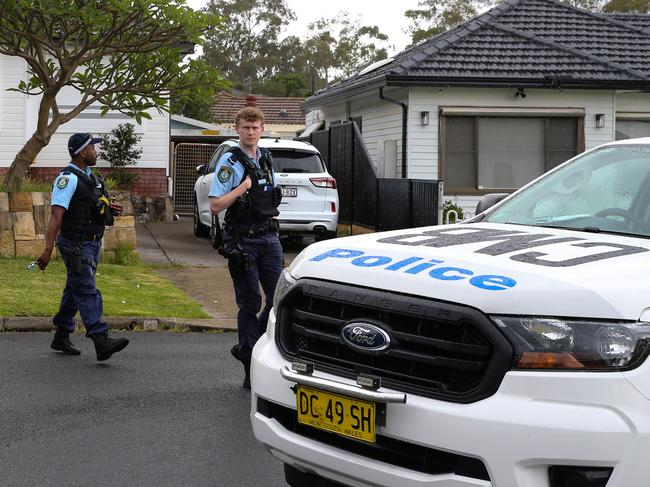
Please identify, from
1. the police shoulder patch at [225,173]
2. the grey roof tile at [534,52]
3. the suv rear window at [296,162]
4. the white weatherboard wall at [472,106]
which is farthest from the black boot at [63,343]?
the white weatherboard wall at [472,106]

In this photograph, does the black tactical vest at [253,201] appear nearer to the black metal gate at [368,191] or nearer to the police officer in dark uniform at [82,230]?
the police officer in dark uniform at [82,230]

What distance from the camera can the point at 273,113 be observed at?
48844 millimetres

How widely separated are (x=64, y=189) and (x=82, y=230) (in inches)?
13.7

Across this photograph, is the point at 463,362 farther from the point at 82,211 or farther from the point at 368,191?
the point at 368,191

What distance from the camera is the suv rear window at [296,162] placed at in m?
15.8

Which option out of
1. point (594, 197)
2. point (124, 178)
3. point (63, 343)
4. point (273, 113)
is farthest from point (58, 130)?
point (273, 113)

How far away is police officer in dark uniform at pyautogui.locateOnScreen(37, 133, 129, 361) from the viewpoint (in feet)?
25.4

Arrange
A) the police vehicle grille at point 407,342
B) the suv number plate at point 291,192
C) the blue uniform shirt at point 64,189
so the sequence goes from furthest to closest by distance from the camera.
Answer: the suv number plate at point 291,192
the blue uniform shirt at point 64,189
the police vehicle grille at point 407,342

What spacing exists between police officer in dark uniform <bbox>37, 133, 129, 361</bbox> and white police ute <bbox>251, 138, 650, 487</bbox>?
3625 millimetres

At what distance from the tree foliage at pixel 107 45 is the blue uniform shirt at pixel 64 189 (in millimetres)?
5285

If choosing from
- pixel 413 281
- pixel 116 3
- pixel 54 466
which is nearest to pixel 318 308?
pixel 413 281

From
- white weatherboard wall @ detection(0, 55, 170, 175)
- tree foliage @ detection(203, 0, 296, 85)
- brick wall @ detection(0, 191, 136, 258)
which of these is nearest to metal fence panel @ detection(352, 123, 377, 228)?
white weatherboard wall @ detection(0, 55, 170, 175)

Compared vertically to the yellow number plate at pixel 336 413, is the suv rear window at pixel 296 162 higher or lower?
higher

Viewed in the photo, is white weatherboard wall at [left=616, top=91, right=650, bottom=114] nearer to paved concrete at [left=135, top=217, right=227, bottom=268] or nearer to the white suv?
the white suv
